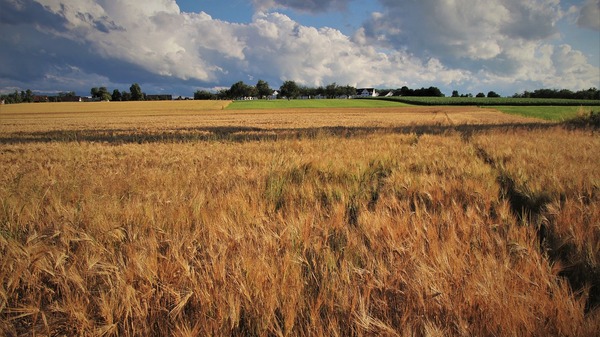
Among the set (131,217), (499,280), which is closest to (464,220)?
(499,280)

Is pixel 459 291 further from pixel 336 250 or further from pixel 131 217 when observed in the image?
pixel 131 217

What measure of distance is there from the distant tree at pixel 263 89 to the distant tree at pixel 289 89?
6.90m

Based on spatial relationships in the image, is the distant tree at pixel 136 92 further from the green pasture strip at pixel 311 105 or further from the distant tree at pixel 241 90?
the green pasture strip at pixel 311 105

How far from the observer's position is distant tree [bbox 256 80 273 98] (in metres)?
151

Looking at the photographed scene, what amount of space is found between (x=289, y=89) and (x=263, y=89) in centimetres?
1462

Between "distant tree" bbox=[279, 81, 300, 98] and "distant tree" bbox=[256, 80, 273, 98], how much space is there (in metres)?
6.90

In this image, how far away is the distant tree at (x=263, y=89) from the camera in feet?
496

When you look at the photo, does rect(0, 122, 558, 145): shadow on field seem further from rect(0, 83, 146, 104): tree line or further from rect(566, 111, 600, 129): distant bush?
rect(0, 83, 146, 104): tree line

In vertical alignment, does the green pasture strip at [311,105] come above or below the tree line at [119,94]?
below

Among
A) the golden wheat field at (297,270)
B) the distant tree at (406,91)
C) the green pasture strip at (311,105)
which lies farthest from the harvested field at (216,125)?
the distant tree at (406,91)

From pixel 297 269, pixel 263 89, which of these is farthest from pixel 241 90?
pixel 297 269

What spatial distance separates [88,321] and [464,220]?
7.72 ft

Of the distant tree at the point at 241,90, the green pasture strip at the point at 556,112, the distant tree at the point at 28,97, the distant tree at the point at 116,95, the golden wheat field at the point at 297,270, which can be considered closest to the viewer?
the golden wheat field at the point at 297,270

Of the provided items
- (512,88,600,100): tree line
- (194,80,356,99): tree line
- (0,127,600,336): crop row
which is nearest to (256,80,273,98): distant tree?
(194,80,356,99): tree line
